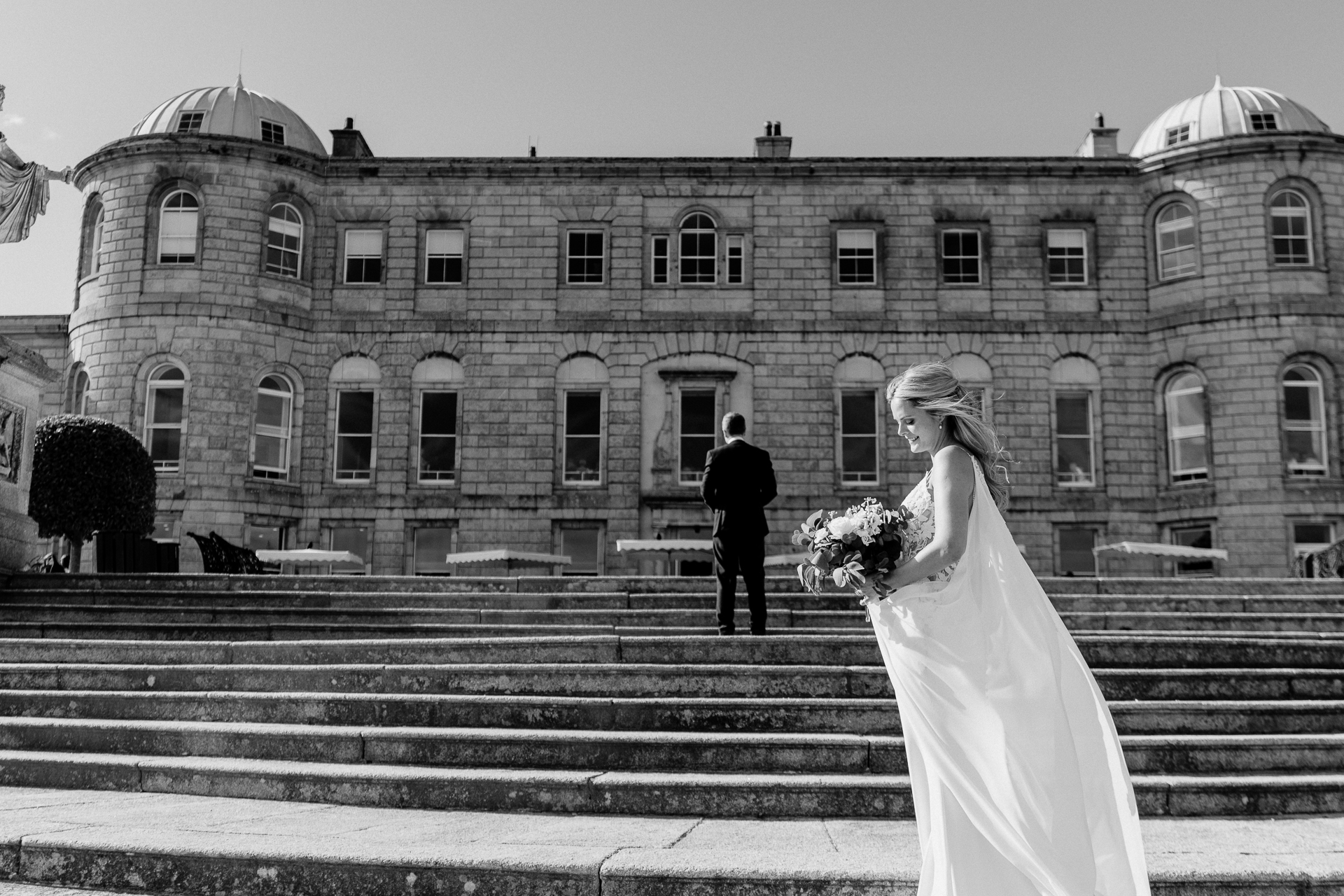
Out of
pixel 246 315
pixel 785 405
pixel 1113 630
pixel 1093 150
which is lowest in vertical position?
pixel 1113 630

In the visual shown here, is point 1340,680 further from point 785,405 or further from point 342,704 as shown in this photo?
point 785,405

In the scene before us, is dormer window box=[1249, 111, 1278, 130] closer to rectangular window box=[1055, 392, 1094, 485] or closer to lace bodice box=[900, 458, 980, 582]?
rectangular window box=[1055, 392, 1094, 485]

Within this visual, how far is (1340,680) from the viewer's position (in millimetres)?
8750

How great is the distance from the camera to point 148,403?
24672mm

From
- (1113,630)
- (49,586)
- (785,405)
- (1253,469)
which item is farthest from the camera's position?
(785,405)

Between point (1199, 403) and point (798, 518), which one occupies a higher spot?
point (1199, 403)

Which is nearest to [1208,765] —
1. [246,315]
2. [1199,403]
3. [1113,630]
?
[1113,630]

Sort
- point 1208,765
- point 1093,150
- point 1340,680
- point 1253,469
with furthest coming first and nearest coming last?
point 1093,150 → point 1253,469 → point 1340,680 → point 1208,765

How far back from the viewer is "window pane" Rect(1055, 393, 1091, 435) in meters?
25.3

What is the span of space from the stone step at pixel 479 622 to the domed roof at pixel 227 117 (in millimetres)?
16893

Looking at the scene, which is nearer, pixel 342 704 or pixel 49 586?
pixel 342 704

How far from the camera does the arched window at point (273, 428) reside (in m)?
24.9

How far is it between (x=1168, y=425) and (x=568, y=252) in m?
13.3

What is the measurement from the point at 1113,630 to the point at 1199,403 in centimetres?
1535
